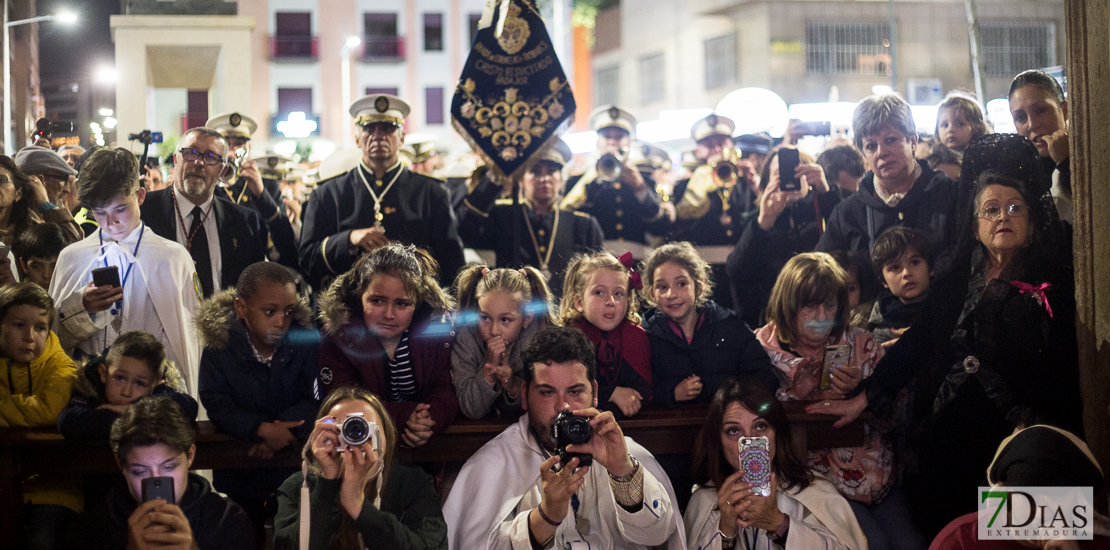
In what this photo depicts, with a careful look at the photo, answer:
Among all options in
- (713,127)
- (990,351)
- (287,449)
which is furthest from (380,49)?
(990,351)

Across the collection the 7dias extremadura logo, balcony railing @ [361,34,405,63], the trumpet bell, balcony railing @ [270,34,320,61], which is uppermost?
balcony railing @ [361,34,405,63]

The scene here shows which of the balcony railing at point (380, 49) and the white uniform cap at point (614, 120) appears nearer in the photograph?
the white uniform cap at point (614, 120)

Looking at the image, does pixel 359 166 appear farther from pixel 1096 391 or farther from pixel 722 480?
pixel 1096 391

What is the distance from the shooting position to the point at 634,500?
3.30 metres

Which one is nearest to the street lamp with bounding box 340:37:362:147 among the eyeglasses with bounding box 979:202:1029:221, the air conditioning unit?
the eyeglasses with bounding box 979:202:1029:221

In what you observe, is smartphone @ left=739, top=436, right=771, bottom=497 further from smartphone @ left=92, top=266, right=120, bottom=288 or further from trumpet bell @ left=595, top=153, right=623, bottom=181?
trumpet bell @ left=595, top=153, right=623, bottom=181

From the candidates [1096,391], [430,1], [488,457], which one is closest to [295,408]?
[488,457]

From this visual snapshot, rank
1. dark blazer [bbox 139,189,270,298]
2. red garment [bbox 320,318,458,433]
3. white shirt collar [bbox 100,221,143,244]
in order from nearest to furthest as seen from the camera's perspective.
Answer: red garment [bbox 320,318,458,433], white shirt collar [bbox 100,221,143,244], dark blazer [bbox 139,189,270,298]

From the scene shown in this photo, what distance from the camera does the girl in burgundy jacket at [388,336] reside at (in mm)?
3764

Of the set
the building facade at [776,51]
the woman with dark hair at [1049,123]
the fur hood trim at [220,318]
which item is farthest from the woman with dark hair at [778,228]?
the building facade at [776,51]

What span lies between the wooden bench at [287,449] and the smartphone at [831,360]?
164 millimetres

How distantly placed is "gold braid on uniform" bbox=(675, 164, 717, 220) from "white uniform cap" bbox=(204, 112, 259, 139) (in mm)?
2854

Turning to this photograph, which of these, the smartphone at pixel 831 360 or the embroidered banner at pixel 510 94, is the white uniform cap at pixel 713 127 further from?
the smartphone at pixel 831 360

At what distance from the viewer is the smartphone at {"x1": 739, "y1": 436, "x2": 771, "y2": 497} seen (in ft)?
11.2
